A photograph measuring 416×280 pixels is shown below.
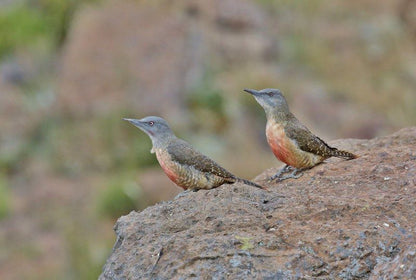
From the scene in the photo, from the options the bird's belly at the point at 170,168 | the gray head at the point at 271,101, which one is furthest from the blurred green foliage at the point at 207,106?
the bird's belly at the point at 170,168

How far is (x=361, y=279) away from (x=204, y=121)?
1227 cm

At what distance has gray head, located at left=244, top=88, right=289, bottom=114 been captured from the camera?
7016 mm

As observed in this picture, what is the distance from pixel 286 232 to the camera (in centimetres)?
509

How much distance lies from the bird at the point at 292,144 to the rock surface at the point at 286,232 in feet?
1.84

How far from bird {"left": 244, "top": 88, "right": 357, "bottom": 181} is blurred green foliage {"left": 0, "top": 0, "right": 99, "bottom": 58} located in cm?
1460

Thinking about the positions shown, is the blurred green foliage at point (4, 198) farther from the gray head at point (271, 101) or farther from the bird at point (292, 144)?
the bird at point (292, 144)

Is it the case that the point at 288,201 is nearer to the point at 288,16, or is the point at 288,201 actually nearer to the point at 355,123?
the point at 355,123

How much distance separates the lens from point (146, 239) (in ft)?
17.5

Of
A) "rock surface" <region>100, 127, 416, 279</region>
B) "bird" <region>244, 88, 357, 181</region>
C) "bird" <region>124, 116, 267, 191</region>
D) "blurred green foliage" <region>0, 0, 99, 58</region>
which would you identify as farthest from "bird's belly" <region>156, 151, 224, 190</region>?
"blurred green foliage" <region>0, 0, 99, 58</region>

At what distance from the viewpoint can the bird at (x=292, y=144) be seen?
6711 millimetres

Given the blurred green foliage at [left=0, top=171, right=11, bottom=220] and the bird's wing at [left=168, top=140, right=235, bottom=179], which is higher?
the blurred green foliage at [left=0, top=171, right=11, bottom=220]

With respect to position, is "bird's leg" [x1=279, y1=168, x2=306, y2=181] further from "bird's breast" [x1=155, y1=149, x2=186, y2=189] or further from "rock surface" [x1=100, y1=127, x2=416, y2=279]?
"bird's breast" [x1=155, y1=149, x2=186, y2=189]

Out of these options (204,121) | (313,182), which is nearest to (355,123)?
(204,121)

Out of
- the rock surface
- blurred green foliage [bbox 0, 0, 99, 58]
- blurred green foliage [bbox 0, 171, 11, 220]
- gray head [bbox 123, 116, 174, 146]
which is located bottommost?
the rock surface
